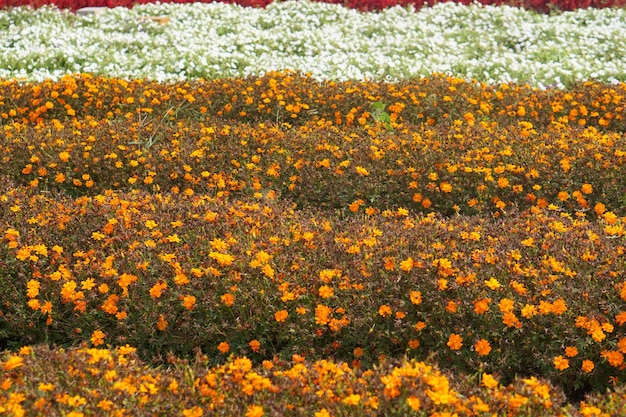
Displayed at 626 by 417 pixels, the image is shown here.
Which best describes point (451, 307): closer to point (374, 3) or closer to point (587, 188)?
point (587, 188)

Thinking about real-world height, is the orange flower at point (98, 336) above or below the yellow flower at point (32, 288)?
below

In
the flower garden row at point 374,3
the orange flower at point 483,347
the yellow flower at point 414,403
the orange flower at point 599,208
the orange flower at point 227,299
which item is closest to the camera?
the yellow flower at point 414,403

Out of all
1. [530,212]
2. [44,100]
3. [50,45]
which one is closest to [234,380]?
[530,212]

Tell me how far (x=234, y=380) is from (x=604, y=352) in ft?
5.15

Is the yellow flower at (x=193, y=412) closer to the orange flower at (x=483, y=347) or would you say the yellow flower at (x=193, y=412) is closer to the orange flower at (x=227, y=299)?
the orange flower at (x=227, y=299)

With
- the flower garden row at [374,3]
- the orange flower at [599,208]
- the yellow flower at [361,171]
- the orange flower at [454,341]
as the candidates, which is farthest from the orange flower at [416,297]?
the flower garden row at [374,3]

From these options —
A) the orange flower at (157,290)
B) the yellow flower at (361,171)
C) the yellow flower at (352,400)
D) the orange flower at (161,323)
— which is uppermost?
the yellow flower at (352,400)

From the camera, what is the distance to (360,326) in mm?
3488

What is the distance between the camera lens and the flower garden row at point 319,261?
2.91m

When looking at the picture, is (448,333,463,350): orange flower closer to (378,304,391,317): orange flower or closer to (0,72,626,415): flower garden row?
(0,72,626,415): flower garden row

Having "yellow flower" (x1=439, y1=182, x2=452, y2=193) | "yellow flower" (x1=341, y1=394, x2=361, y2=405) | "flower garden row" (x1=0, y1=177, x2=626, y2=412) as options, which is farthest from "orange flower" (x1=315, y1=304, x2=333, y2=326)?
"yellow flower" (x1=439, y1=182, x2=452, y2=193)

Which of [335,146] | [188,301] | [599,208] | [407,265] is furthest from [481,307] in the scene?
[335,146]

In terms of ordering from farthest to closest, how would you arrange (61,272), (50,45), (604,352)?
(50,45), (61,272), (604,352)

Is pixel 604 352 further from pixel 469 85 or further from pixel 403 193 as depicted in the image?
pixel 469 85
